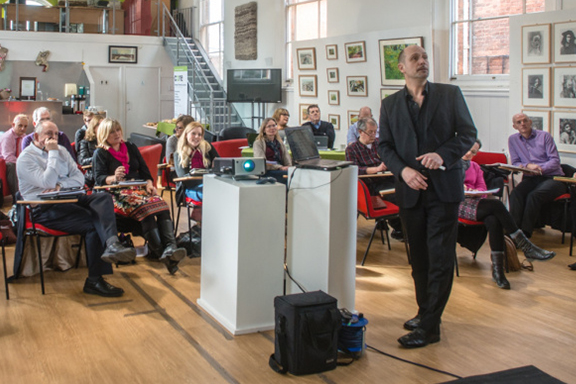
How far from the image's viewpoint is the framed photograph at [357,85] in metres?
10.1

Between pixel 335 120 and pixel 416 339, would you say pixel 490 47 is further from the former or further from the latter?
pixel 416 339

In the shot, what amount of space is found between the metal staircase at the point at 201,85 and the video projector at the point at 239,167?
9165 mm

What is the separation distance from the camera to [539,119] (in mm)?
7523

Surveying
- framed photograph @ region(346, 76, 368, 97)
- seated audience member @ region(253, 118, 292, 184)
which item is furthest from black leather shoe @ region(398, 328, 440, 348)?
framed photograph @ region(346, 76, 368, 97)

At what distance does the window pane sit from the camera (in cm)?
828

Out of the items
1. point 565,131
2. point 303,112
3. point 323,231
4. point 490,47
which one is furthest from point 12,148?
point 565,131

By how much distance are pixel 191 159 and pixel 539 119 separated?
12.7 ft

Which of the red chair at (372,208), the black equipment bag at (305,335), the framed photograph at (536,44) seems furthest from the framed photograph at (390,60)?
the black equipment bag at (305,335)

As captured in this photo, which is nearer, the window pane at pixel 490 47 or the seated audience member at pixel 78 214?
the seated audience member at pixel 78 214

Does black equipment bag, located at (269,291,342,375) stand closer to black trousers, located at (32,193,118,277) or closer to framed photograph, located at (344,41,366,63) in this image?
black trousers, located at (32,193,118,277)

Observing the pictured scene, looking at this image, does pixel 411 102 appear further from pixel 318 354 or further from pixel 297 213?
pixel 318 354

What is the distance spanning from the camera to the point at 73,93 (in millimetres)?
15000

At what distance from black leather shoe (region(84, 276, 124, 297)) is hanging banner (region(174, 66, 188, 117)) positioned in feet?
31.1

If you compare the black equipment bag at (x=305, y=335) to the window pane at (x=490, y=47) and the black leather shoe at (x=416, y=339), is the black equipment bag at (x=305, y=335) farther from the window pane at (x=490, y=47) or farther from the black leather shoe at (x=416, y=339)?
Answer: the window pane at (x=490, y=47)
